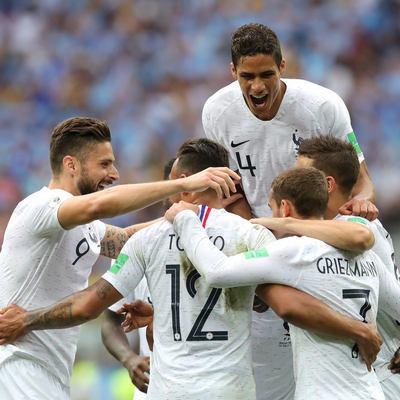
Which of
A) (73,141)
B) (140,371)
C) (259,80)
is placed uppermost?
(259,80)

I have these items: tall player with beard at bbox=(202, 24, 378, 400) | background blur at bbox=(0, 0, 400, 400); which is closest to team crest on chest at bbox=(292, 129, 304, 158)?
tall player with beard at bbox=(202, 24, 378, 400)

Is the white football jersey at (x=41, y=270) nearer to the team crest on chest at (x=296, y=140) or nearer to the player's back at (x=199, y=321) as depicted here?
the player's back at (x=199, y=321)

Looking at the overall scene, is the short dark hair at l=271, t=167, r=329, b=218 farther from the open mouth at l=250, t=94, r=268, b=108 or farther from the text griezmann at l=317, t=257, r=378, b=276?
the open mouth at l=250, t=94, r=268, b=108

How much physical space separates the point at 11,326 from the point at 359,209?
2197mm

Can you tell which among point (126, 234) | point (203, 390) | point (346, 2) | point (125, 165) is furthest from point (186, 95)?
point (203, 390)

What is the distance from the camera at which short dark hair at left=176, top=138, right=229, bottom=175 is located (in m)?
3.80

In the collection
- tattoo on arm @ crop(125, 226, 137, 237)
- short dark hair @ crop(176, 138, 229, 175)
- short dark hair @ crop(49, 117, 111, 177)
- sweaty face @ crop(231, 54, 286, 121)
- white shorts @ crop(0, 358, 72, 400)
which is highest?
sweaty face @ crop(231, 54, 286, 121)

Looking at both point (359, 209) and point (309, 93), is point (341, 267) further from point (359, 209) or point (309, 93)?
point (309, 93)

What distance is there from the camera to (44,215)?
12.5 ft

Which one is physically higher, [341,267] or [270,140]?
[270,140]

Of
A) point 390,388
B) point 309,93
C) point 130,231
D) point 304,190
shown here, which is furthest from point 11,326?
point 309,93

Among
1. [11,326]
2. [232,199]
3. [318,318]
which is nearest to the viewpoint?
[318,318]

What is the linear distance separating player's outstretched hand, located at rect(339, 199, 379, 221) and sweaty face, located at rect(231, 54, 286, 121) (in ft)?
3.31

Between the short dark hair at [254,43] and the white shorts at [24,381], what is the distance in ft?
8.05
